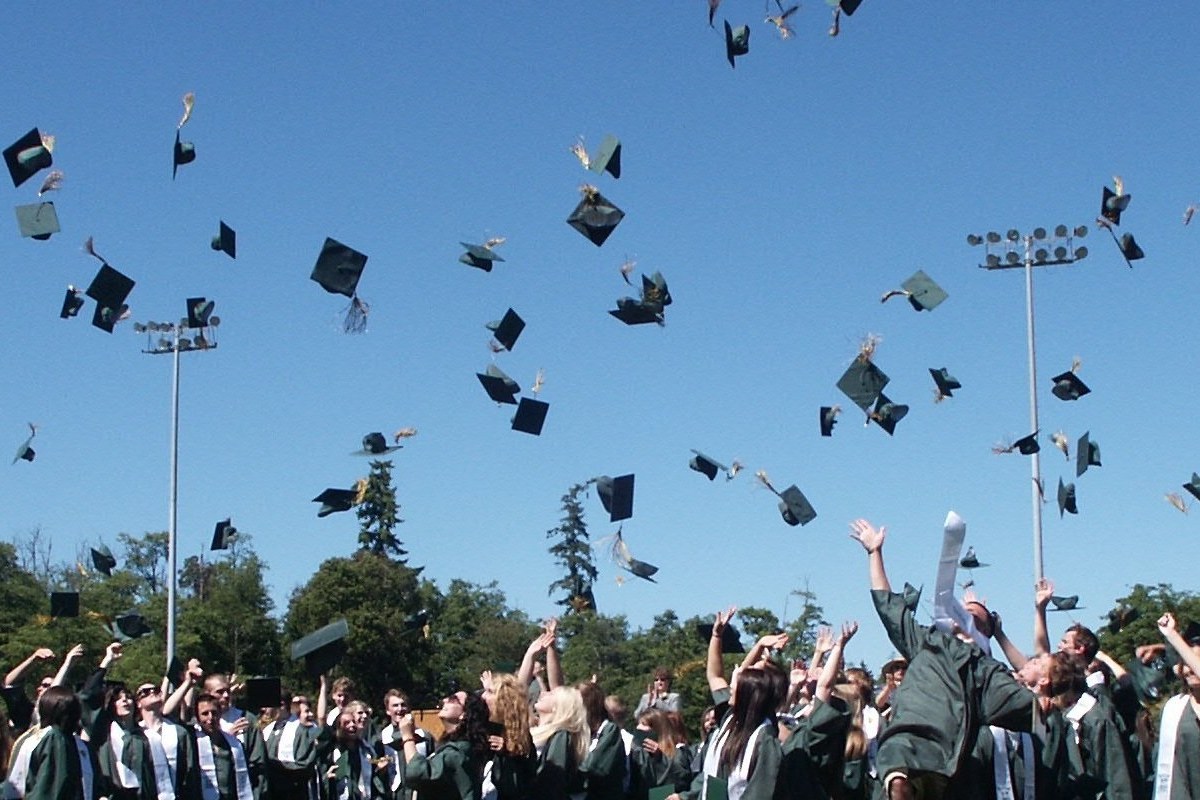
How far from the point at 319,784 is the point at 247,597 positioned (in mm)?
40851

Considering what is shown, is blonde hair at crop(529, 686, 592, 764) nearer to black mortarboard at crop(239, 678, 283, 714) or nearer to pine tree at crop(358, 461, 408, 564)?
black mortarboard at crop(239, 678, 283, 714)

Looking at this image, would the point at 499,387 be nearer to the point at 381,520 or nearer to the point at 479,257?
the point at 479,257

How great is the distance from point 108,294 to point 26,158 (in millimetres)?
1747

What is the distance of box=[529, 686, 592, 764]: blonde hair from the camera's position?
7.93 m

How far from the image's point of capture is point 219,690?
10.3 m

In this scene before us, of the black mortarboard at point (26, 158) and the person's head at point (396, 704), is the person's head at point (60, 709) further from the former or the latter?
the black mortarboard at point (26, 158)

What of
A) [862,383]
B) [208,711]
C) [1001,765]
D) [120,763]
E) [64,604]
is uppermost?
[862,383]

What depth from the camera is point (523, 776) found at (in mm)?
7555

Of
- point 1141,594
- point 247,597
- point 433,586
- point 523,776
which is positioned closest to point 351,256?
point 523,776

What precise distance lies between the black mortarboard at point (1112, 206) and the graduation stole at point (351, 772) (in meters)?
7.57

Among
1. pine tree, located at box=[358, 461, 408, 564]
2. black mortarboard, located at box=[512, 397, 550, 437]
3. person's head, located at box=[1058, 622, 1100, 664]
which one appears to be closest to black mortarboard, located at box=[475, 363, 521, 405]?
black mortarboard, located at box=[512, 397, 550, 437]

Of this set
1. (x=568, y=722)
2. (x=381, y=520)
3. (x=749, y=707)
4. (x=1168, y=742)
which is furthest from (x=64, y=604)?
(x=381, y=520)

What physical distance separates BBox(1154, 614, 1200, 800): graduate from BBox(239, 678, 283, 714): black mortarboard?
5.60 meters

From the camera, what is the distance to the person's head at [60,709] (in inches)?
316
